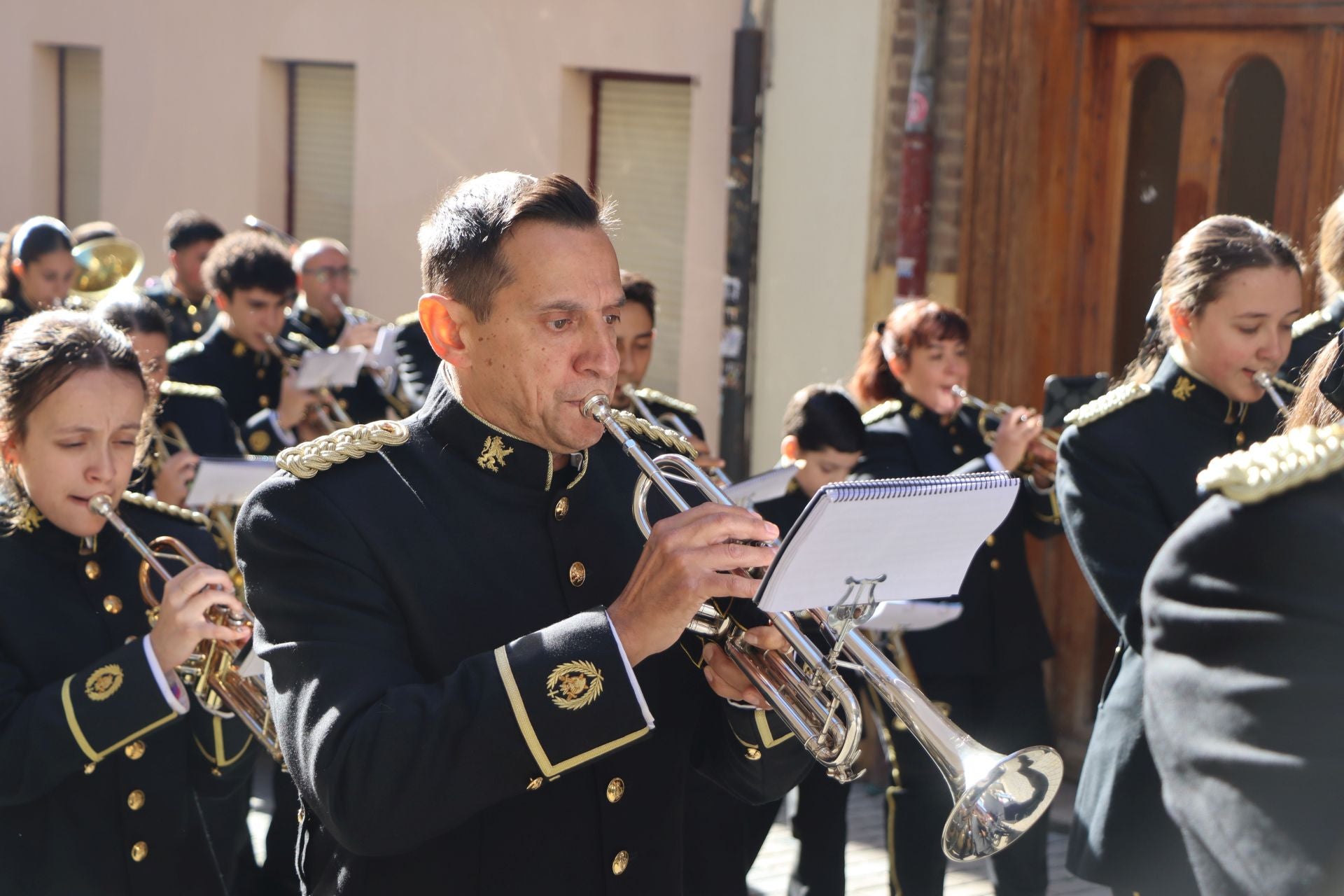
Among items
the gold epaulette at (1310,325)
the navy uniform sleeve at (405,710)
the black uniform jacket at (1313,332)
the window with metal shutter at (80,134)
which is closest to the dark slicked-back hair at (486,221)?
the navy uniform sleeve at (405,710)

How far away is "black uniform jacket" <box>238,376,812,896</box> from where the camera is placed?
2064mm

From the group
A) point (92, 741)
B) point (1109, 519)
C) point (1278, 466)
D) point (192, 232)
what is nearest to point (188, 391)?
point (92, 741)

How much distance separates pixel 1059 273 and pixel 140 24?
7.03 meters

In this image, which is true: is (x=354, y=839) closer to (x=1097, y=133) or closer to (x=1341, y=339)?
(x=1341, y=339)

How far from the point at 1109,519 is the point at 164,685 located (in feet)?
6.53

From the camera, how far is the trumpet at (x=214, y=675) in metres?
3.19

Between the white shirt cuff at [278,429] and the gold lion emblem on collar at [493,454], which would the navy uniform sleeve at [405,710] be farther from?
the white shirt cuff at [278,429]

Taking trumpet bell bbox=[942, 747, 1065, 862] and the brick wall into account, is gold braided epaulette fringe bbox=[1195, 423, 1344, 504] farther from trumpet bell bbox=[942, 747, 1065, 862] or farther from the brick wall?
the brick wall

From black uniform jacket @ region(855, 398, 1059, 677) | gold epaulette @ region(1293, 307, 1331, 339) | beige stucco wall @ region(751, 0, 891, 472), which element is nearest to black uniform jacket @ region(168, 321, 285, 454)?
beige stucco wall @ region(751, 0, 891, 472)

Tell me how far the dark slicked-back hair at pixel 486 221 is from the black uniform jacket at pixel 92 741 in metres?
1.09

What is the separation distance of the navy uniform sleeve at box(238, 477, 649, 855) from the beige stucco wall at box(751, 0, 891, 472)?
14.5 ft

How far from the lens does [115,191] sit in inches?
436

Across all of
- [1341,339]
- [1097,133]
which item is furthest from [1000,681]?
[1341,339]

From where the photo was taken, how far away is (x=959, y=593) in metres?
4.82
